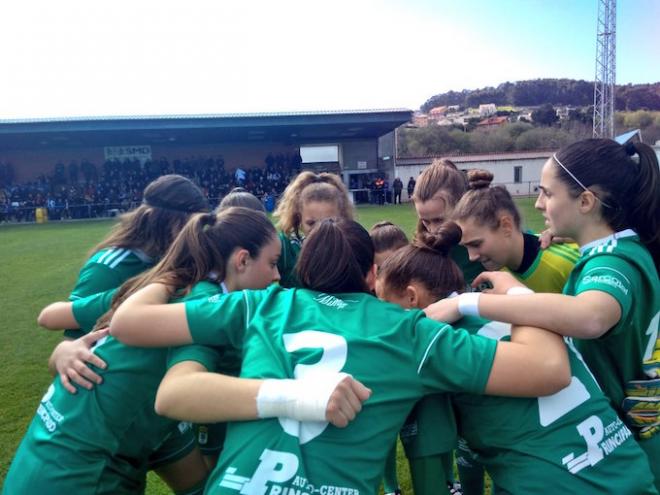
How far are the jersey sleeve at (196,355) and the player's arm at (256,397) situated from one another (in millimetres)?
52

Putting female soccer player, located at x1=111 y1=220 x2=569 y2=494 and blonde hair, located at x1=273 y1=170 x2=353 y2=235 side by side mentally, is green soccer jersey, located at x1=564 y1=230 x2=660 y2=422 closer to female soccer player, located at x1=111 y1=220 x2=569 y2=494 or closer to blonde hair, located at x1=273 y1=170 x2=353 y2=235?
female soccer player, located at x1=111 y1=220 x2=569 y2=494

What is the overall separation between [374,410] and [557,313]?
2.12 feet

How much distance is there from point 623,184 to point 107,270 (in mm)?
2338

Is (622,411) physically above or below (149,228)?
below

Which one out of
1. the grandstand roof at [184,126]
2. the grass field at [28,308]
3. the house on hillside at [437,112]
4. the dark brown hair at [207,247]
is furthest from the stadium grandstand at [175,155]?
the house on hillside at [437,112]

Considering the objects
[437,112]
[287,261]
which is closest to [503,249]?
[287,261]

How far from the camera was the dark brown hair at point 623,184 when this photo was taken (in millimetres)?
1925

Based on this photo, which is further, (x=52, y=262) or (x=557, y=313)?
(x=52, y=262)

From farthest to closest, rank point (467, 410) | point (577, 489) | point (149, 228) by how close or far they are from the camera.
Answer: point (149, 228)
point (467, 410)
point (577, 489)

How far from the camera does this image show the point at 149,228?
269 centimetres

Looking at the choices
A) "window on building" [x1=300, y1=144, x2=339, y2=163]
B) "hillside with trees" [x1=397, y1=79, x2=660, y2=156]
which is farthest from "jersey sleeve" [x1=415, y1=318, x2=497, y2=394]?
"window on building" [x1=300, y1=144, x2=339, y2=163]

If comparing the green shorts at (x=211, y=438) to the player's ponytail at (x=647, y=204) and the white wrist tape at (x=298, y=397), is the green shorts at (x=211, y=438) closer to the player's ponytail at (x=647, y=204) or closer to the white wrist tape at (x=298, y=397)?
the white wrist tape at (x=298, y=397)

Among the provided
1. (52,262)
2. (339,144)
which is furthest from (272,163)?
(52,262)

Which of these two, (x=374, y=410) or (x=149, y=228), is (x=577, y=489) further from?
(x=149, y=228)
